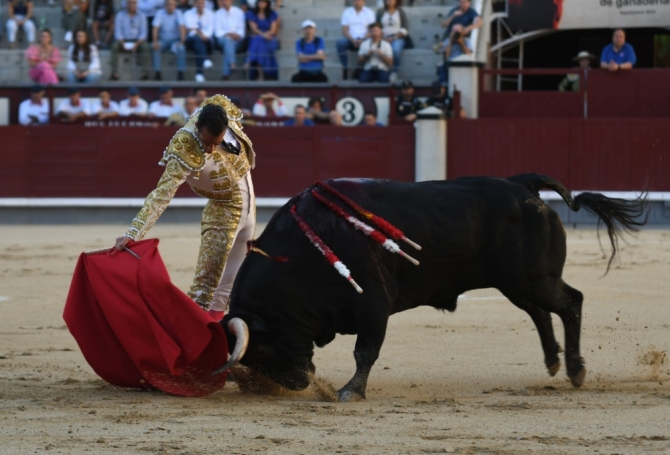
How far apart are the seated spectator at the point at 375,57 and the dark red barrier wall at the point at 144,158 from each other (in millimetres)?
576

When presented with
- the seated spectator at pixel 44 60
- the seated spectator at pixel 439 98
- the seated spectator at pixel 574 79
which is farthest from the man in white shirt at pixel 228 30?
the seated spectator at pixel 574 79

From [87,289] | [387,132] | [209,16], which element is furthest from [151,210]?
[209,16]

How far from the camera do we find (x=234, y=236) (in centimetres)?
429

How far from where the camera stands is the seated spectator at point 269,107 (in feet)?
36.4

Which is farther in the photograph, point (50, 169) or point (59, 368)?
point (50, 169)

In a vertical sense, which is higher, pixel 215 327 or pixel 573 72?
pixel 573 72

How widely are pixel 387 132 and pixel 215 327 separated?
24.4 feet

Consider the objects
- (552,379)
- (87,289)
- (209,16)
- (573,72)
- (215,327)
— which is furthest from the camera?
(209,16)

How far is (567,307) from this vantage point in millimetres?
4234

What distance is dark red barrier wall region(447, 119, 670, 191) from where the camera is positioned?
1069cm

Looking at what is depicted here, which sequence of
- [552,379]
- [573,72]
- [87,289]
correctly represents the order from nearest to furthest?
[87,289] < [552,379] < [573,72]

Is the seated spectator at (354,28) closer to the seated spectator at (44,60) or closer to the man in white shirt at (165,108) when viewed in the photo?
the man in white shirt at (165,108)

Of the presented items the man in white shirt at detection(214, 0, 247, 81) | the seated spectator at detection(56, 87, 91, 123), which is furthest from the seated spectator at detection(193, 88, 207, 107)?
the seated spectator at detection(56, 87, 91, 123)

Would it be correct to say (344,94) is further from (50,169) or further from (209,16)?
(50,169)
